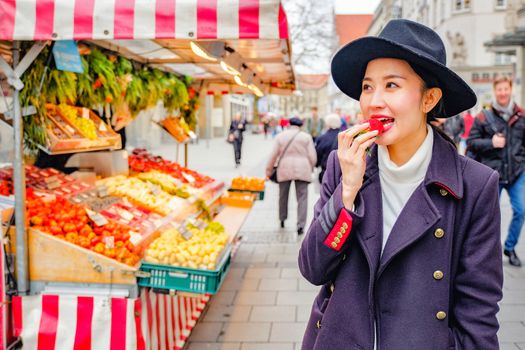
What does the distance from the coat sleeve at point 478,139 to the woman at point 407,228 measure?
15.8ft

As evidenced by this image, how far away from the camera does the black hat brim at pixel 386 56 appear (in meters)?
1.70

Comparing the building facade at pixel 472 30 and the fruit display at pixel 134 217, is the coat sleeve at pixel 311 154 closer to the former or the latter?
the fruit display at pixel 134 217

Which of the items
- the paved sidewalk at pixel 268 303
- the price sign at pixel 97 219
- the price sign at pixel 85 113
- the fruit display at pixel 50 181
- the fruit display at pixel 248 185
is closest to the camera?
the price sign at pixel 97 219

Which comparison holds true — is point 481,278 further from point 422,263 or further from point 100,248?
point 100,248

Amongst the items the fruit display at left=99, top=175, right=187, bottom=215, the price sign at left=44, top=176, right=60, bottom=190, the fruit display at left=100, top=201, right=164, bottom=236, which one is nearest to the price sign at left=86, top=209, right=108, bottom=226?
the fruit display at left=100, top=201, right=164, bottom=236

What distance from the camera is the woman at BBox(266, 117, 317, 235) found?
8453mm

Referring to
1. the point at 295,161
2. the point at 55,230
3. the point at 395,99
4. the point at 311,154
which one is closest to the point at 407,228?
the point at 395,99

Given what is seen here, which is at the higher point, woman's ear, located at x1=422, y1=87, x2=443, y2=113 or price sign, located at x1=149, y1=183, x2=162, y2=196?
woman's ear, located at x1=422, y1=87, x2=443, y2=113

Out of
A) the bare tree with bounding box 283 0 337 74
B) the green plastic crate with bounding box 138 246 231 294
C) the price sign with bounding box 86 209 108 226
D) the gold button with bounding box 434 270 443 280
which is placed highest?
the bare tree with bounding box 283 0 337 74

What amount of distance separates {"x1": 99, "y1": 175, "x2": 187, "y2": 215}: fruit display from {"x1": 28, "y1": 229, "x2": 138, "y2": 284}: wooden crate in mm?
1830

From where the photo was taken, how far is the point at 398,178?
1834mm

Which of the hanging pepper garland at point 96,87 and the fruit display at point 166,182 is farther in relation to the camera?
the fruit display at point 166,182

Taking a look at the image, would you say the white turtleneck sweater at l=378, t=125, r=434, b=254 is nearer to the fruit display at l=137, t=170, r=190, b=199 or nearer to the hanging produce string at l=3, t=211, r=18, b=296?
the hanging produce string at l=3, t=211, r=18, b=296

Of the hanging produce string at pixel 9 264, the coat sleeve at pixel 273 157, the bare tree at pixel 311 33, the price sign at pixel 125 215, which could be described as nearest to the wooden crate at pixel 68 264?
the hanging produce string at pixel 9 264
